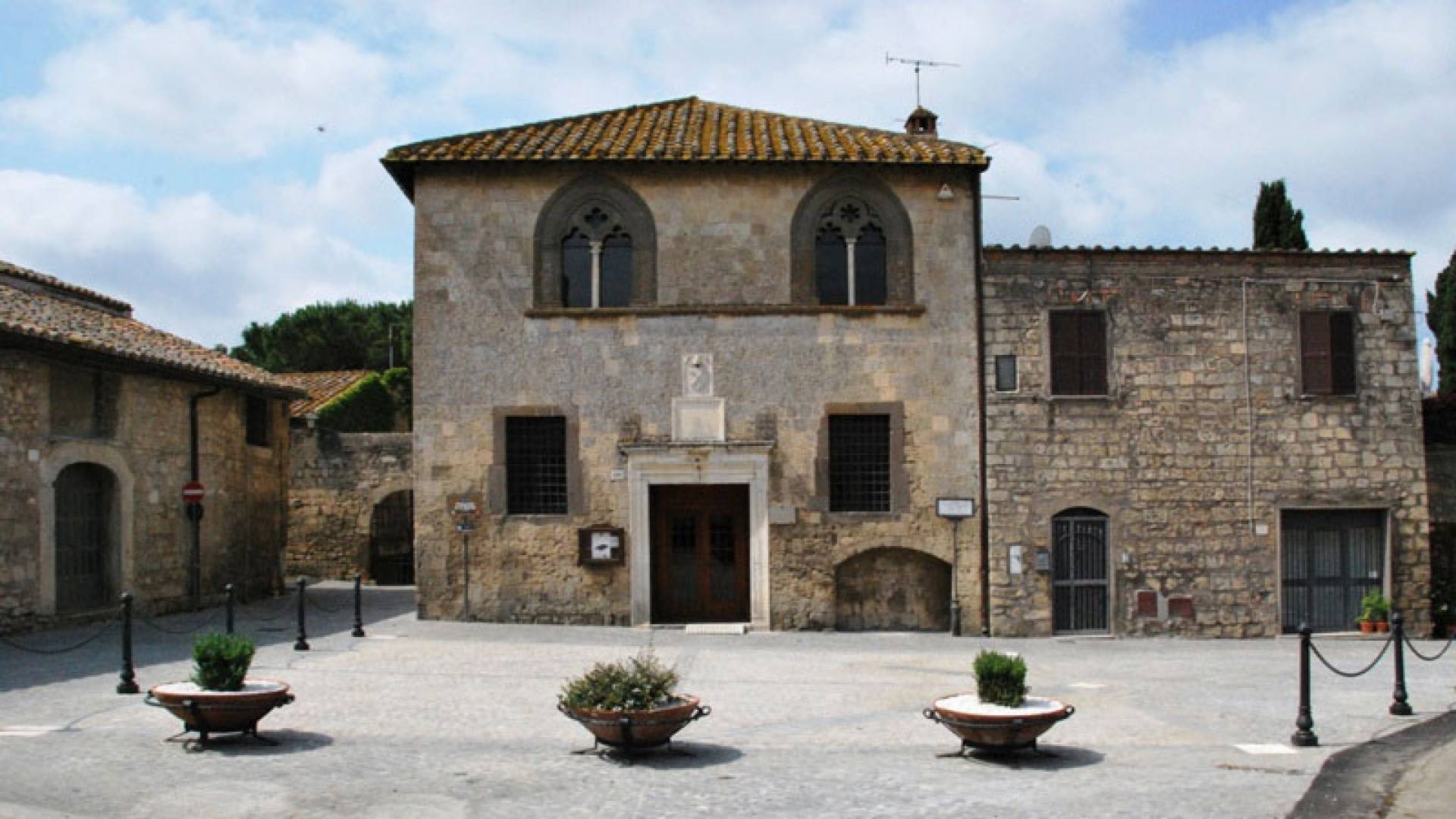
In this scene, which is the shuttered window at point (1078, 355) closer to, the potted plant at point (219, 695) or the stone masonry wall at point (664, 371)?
the stone masonry wall at point (664, 371)

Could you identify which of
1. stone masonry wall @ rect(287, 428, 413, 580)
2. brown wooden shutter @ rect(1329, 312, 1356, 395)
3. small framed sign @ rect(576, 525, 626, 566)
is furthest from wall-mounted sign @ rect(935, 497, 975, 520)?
stone masonry wall @ rect(287, 428, 413, 580)

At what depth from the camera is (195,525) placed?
930 inches

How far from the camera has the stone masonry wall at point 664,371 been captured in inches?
822

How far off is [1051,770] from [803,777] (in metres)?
1.97

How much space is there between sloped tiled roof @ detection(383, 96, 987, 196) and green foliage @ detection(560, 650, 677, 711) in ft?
39.4

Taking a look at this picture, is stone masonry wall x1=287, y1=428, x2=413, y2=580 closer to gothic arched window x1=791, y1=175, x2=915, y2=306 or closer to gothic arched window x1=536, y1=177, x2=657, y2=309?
gothic arched window x1=536, y1=177, x2=657, y2=309

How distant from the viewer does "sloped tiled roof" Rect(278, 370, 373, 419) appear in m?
34.6

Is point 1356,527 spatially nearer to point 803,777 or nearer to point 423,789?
point 803,777

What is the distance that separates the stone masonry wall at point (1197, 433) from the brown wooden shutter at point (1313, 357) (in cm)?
17

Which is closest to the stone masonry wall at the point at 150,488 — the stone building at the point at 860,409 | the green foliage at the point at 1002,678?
the stone building at the point at 860,409

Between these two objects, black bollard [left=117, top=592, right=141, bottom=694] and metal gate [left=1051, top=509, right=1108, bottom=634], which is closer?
black bollard [left=117, top=592, right=141, bottom=694]

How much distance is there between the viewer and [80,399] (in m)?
20.8

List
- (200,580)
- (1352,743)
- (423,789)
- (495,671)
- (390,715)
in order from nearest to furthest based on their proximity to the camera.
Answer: (423,789) → (1352,743) → (390,715) → (495,671) → (200,580)

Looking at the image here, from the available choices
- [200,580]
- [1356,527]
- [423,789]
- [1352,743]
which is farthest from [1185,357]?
[200,580]
